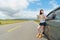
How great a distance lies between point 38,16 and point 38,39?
5.86 feet

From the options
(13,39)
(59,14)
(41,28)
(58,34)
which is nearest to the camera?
(58,34)

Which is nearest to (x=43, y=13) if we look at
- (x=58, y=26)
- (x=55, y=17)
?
(x=55, y=17)

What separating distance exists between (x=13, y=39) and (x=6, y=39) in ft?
1.38

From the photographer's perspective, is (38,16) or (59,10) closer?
(59,10)

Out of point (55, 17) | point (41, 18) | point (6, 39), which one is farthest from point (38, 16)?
point (55, 17)

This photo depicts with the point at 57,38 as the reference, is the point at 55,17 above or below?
above

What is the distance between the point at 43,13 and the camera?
1254cm

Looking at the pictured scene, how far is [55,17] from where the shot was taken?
805 cm

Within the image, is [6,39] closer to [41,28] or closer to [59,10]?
[41,28]

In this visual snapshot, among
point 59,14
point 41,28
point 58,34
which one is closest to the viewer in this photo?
point 58,34

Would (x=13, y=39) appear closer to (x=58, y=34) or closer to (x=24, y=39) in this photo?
(x=24, y=39)

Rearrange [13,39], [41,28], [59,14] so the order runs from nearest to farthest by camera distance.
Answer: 1. [59,14]
2. [13,39]
3. [41,28]

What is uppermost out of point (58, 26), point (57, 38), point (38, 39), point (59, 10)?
point (59, 10)

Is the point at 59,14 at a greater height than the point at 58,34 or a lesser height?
greater
